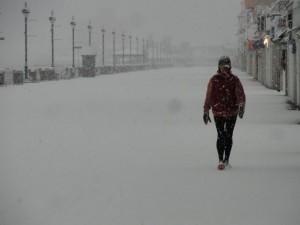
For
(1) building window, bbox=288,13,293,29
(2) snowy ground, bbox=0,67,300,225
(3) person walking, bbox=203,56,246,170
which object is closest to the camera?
(2) snowy ground, bbox=0,67,300,225

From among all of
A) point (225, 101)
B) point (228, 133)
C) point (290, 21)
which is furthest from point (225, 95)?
point (290, 21)

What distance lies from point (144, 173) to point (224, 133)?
1.45m

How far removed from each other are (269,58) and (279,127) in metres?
23.6

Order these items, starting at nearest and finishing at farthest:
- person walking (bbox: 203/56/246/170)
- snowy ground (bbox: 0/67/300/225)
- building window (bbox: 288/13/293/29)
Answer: snowy ground (bbox: 0/67/300/225) < person walking (bbox: 203/56/246/170) < building window (bbox: 288/13/293/29)

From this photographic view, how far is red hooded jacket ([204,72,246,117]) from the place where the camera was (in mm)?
9984

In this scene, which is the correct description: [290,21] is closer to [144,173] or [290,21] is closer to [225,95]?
[225,95]

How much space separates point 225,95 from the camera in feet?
32.9

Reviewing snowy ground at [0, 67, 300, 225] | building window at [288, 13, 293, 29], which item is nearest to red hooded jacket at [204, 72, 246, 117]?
snowy ground at [0, 67, 300, 225]

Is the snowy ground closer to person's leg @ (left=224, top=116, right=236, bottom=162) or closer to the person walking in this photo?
person's leg @ (left=224, top=116, right=236, bottom=162)

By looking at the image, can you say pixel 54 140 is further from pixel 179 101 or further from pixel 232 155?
pixel 179 101

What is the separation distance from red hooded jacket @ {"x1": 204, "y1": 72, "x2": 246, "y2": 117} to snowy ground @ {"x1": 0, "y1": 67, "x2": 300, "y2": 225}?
89 centimetres

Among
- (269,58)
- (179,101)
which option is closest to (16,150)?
(179,101)

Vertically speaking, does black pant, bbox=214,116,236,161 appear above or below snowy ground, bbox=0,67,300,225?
above

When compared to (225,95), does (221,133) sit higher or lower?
lower
